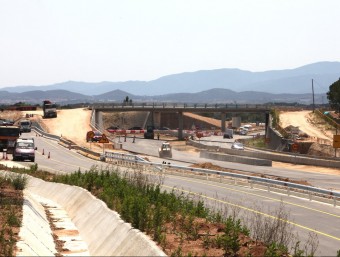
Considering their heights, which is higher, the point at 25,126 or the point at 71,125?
the point at 25,126

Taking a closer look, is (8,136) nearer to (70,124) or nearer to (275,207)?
(275,207)

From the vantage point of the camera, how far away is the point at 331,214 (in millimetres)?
26688

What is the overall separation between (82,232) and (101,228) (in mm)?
2108

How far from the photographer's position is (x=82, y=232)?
65.5 feet

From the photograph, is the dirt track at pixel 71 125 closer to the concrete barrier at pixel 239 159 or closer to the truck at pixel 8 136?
the concrete barrier at pixel 239 159

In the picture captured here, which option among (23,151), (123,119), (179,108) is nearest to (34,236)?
(23,151)

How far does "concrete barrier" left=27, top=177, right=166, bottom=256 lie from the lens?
1377 cm

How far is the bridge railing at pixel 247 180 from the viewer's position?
3253 centimetres

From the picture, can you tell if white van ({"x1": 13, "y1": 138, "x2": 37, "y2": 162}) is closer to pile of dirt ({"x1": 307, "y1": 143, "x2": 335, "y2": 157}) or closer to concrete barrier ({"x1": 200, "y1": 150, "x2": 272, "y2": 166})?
concrete barrier ({"x1": 200, "y1": 150, "x2": 272, "y2": 166})

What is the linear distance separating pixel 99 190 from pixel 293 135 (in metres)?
79.3

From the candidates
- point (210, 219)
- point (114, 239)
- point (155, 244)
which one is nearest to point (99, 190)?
point (210, 219)

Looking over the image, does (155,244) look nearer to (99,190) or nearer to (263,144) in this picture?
(99,190)

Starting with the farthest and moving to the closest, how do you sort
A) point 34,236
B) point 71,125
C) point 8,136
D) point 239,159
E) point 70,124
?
point 70,124 → point 71,125 → point 239,159 → point 8,136 → point 34,236

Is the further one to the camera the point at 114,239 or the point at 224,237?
the point at 114,239
